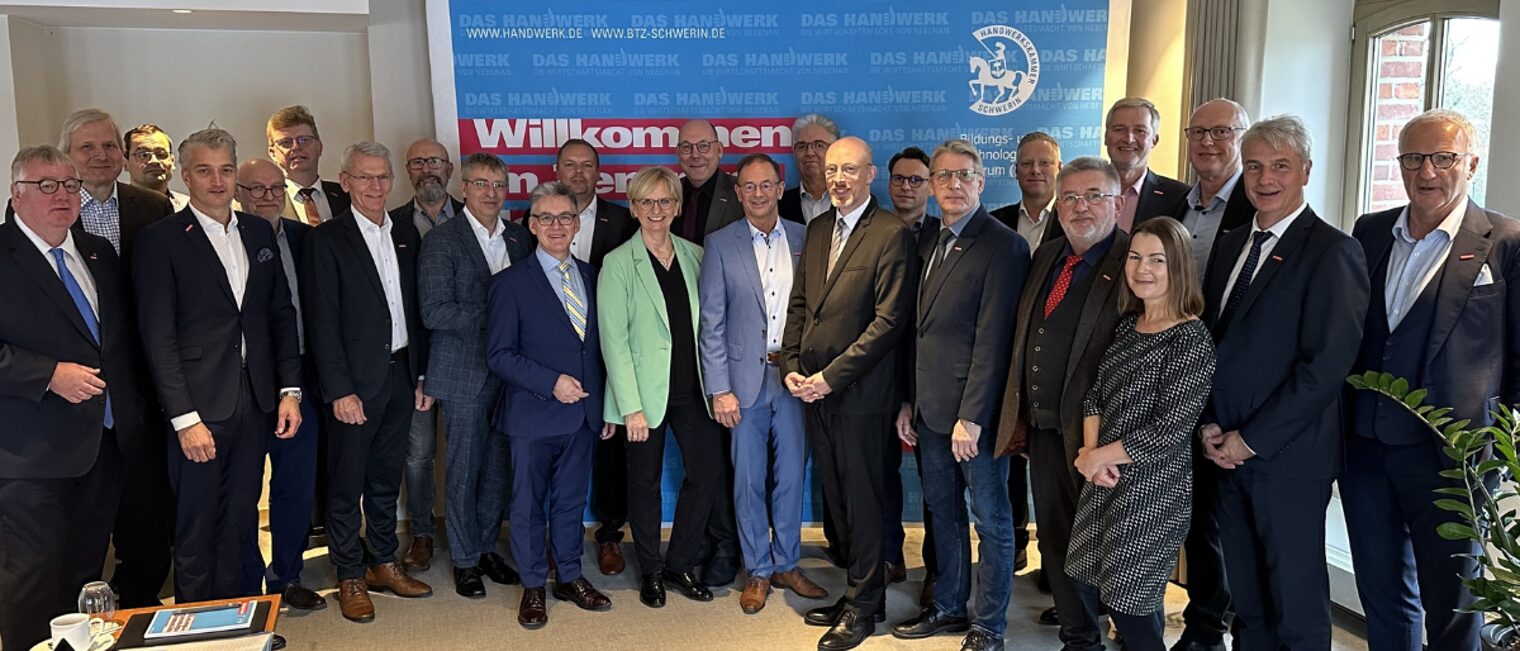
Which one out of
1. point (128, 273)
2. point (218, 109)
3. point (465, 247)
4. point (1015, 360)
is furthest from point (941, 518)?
point (218, 109)

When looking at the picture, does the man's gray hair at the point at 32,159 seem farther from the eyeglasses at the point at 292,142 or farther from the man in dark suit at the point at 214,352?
the eyeglasses at the point at 292,142

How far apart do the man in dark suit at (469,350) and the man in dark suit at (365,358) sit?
102 millimetres

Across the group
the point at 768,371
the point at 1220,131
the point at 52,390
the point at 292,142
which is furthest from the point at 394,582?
the point at 1220,131

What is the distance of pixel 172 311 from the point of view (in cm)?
326

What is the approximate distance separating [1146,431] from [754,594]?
5.81 ft

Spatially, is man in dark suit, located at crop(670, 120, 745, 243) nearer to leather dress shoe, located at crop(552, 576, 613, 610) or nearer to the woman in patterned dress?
leather dress shoe, located at crop(552, 576, 613, 610)

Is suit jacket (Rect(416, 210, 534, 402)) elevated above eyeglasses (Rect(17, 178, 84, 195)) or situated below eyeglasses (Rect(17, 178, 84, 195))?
below

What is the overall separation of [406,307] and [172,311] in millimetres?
895

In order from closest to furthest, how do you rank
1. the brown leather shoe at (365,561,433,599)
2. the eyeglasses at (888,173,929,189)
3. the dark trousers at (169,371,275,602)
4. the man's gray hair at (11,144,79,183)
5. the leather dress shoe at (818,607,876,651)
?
1. the man's gray hair at (11,144,79,183)
2. the dark trousers at (169,371,275,602)
3. the leather dress shoe at (818,607,876,651)
4. the eyeglasses at (888,173,929,189)
5. the brown leather shoe at (365,561,433,599)

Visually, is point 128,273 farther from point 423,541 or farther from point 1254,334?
point 1254,334

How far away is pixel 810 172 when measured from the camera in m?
4.49

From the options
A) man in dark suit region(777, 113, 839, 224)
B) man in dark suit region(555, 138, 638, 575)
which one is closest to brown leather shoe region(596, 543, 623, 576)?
man in dark suit region(555, 138, 638, 575)

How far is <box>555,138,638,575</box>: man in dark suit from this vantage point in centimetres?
438

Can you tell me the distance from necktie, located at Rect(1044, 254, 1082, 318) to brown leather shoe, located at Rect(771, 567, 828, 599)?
160cm
